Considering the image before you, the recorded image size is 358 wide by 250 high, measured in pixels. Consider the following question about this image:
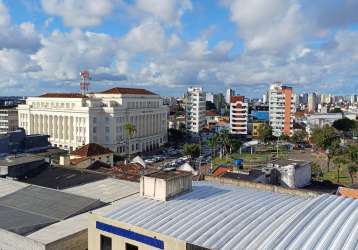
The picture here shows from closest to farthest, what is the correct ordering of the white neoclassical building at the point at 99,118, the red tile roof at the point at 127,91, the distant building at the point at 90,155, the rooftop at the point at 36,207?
the rooftop at the point at 36,207
the distant building at the point at 90,155
the white neoclassical building at the point at 99,118
the red tile roof at the point at 127,91

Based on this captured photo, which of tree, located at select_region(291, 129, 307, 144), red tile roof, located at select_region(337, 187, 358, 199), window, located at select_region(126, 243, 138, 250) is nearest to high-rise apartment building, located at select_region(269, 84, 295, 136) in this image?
tree, located at select_region(291, 129, 307, 144)

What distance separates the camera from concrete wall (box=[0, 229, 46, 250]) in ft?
73.9

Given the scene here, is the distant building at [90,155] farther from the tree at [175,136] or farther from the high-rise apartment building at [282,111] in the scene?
the high-rise apartment building at [282,111]

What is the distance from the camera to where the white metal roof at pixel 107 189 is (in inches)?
1273

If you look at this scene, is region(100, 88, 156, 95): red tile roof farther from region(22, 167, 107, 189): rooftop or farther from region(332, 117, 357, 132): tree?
region(332, 117, 357, 132): tree

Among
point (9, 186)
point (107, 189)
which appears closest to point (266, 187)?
point (107, 189)

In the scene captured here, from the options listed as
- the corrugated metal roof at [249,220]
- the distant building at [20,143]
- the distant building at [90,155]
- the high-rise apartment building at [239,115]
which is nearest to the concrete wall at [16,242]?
the corrugated metal roof at [249,220]

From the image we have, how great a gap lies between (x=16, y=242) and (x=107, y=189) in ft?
37.3

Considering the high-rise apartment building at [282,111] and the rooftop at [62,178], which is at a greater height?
the high-rise apartment building at [282,111]

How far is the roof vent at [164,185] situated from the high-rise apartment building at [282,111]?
12102 cm

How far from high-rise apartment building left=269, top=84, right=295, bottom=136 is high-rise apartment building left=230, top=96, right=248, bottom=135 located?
1124 centimetres

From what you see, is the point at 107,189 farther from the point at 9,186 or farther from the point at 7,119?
the point at 7,119

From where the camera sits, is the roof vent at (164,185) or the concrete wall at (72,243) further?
the roof vent at (164,185)

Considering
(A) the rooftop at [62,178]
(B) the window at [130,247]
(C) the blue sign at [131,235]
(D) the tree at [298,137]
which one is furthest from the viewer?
(D) the tree at [298,137]
